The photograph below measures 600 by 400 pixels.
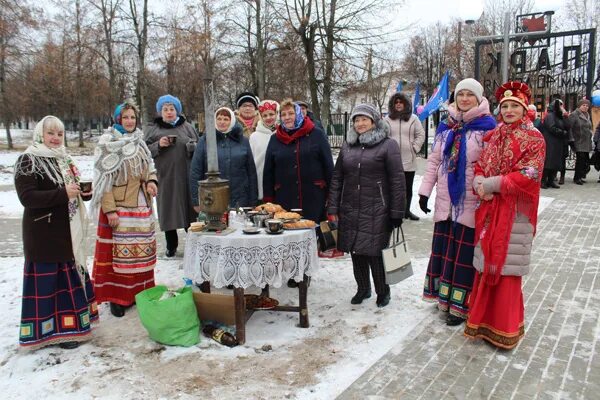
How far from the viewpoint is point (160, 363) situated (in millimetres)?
3377

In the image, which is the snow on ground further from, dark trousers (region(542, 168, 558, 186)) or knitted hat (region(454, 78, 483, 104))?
dark trousers (region(542, 168, 558, 186))

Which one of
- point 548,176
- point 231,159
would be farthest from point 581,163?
point 231,159

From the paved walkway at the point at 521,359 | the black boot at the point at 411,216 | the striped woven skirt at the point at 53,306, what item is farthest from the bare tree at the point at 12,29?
the paved walkway at the point at 521,359

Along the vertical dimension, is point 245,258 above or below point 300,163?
below

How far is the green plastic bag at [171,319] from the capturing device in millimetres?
3537

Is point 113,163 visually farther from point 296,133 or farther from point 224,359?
point 224,359

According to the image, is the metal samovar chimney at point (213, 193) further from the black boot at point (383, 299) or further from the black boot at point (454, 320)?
the black boot at point (454, 320)

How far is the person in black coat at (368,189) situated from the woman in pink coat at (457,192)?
291mm

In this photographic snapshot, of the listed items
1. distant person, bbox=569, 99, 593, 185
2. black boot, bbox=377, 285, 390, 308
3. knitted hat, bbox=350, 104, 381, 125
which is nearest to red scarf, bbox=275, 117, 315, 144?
knitted hat, bbox=350, 104, 381, 125

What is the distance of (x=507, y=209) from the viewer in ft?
11.0

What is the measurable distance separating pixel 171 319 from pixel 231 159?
5.80 ft

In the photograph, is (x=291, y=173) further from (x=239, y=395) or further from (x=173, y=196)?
(x=239, y=395)

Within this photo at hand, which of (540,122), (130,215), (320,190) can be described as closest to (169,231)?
(130,215)

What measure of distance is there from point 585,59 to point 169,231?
12492 millimetres
